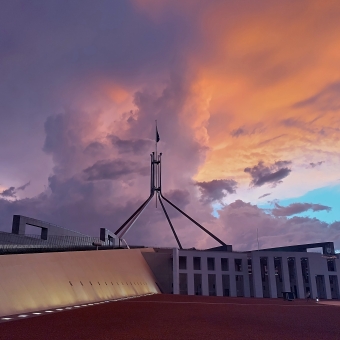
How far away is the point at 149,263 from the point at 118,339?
88.3ft

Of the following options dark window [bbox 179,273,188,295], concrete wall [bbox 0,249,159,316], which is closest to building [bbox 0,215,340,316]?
concrete wall [bbox 0,249,159,316]

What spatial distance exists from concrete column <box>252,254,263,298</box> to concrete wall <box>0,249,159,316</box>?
656 inches

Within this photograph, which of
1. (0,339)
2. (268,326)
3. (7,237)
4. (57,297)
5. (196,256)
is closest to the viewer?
(0,339)

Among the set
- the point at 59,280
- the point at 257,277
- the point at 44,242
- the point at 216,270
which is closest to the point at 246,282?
the point at 257,277

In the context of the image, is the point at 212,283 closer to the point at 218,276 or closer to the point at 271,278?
the point at 218,276

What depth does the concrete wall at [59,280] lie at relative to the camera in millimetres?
10237

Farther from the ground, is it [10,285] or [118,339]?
[10,285]

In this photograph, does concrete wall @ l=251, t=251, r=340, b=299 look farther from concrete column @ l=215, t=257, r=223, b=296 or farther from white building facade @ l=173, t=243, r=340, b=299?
concrete column @ l=215, t=257, r=223, b=296

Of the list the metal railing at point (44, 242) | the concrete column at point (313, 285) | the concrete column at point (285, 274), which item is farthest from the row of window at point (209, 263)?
the metal railing at point (44, 242)

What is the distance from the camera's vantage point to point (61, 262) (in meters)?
14.0

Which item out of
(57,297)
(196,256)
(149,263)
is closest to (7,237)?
(57,297)

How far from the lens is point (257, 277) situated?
35000 mm

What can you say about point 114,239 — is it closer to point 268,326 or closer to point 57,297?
point 57,297

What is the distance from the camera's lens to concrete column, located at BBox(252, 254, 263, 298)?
3434 cm
